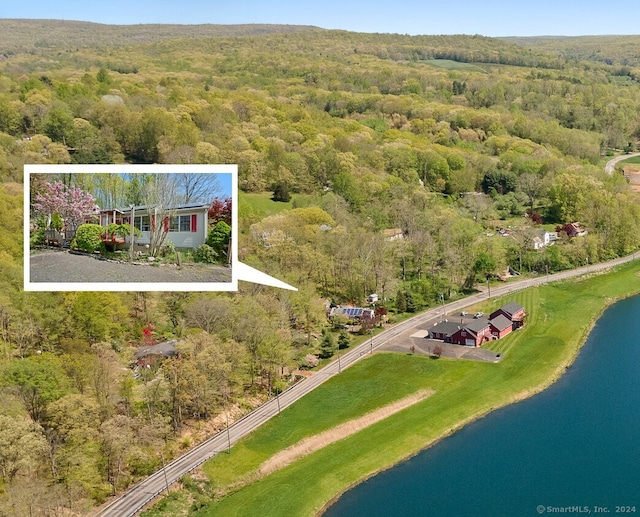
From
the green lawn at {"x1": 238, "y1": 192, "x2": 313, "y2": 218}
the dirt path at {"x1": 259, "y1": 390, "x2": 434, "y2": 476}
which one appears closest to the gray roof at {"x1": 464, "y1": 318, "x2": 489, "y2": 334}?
the dirt path at {"x1": 259, "y1": 390, "x2": 434, "y2": 476}

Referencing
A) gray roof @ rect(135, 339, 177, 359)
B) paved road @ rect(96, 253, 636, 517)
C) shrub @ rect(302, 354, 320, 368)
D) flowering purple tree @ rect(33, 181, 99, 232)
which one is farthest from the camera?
shrub @ rect(302, 354, 320, 368)

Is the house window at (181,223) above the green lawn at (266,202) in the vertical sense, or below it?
above

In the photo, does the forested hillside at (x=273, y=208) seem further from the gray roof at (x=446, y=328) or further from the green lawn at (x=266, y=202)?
the gray roof at (x=446, y=328)

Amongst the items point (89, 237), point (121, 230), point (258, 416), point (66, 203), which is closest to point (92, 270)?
point (89, 237)

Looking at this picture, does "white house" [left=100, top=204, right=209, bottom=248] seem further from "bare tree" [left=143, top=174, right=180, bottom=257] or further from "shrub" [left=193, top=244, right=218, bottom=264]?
"shrub" [left=193, top=244, right=218, bottom=264]

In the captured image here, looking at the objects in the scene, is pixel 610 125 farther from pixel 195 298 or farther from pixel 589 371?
pixel 195 298

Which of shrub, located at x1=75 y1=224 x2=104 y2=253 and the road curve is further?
the road curve

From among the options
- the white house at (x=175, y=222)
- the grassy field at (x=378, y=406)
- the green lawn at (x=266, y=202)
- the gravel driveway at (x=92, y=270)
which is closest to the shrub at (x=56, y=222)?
the gravel driveway at (x=92, y=270)
